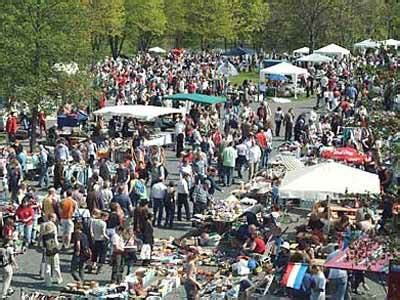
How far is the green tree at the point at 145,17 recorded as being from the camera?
70475 millimetres

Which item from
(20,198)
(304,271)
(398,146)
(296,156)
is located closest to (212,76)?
(296,156)

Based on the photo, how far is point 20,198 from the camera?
70.8 feet

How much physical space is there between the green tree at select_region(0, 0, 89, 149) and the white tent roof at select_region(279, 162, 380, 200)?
45.5ft

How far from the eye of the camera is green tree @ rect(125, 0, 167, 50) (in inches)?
2775

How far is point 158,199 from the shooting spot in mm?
22281

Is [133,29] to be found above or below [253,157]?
above

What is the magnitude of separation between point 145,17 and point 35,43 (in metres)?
39.0

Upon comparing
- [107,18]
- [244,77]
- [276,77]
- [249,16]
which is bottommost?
[244,77]

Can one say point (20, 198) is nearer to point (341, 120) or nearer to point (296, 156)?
point (296, 156)

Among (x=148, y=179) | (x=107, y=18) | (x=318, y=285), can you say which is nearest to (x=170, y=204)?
(x=148, y=179)

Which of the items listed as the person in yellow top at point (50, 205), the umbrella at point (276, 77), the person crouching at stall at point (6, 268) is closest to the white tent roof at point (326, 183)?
the person in yellow top at point (50, 205)

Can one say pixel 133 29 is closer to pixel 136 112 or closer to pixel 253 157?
pixel 136 112

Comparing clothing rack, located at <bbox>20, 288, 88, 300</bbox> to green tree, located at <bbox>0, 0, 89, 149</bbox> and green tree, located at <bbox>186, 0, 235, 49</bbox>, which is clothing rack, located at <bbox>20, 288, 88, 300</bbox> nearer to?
green tree, located at <bbox>0, 0, 89, 149</bbox>

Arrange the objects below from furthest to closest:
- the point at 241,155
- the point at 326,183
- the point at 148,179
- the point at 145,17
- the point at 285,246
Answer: the point at 145,17 < the point at 241,155 < the point at 148,179 < the point at 326,183 < the point at 285,246
